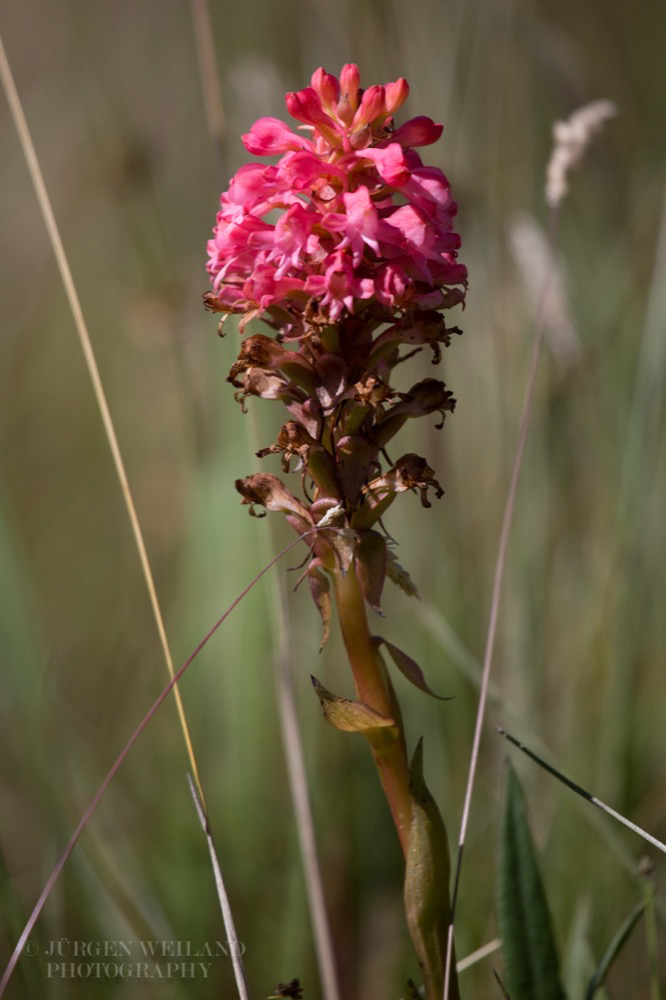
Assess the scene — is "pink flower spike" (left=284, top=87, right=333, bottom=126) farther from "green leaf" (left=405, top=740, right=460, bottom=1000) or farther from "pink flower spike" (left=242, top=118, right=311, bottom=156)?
"green leaf" (left=405, top=740, right=460, bottom=1000)

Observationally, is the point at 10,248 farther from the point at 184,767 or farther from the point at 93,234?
the point at 184,767

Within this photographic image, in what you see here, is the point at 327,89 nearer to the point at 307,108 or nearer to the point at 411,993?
the point at 307,108

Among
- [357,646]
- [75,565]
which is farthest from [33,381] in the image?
[357,646]

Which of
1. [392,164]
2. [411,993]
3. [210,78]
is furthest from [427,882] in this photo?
[210,78]

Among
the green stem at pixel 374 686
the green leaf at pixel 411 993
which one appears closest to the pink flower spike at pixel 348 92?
the green stem at pixel 374 686

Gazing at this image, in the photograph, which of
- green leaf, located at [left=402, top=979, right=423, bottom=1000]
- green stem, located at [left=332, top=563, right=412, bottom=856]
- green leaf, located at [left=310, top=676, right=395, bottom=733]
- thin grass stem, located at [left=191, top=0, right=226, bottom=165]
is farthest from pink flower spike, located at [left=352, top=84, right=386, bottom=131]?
green leaf, located at [left=402, top=979, right=423, bottom=1000]

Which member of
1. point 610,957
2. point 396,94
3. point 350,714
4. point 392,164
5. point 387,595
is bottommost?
point 610,957

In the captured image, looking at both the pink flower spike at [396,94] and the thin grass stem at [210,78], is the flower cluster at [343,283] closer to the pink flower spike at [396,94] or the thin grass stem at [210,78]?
the pink flower spike at [396,94]
